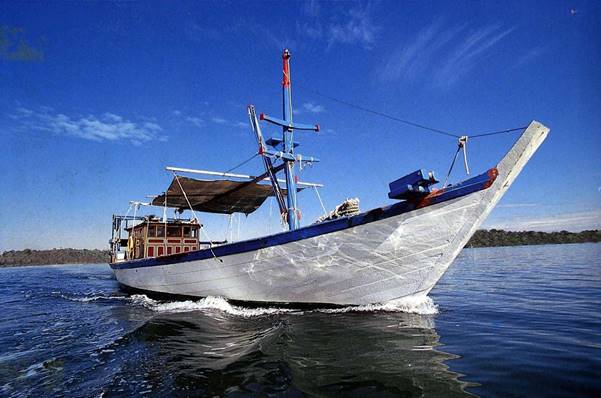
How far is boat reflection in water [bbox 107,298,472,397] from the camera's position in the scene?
171 inches

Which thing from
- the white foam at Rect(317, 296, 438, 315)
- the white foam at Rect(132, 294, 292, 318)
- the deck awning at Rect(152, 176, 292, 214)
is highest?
the deck awning at Rect(152, 176, 292, 214)

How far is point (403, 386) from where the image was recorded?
422 centimetres

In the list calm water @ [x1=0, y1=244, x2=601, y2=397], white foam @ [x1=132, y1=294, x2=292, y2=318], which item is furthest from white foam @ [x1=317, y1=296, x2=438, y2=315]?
white foam @ [x1=132, y1=294, x2=292, y2=318]

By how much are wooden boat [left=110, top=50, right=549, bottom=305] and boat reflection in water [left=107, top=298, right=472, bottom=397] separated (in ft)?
3.51

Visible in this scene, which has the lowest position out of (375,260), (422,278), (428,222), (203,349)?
(203,349)

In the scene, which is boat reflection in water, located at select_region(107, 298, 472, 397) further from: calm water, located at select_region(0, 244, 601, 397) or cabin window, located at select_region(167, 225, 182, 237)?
cabin window, located at select_region(167, 225, 182, 237)

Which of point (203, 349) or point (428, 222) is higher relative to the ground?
point (428, 222)

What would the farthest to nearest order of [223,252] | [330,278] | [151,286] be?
1. [151,286]
2. [223,252]
3. [330,278]

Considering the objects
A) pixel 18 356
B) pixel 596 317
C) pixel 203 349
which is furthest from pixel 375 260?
pixel 18 356

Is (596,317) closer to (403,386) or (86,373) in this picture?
(403,386)

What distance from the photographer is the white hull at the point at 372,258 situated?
25.8 ft

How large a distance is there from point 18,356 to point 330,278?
739 cm

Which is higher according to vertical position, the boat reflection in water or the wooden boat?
the wooden boat

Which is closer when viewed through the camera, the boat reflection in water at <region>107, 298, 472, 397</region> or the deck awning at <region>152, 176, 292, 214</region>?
the boat reflection in water at <region>107, 298, 472, 397</region>
